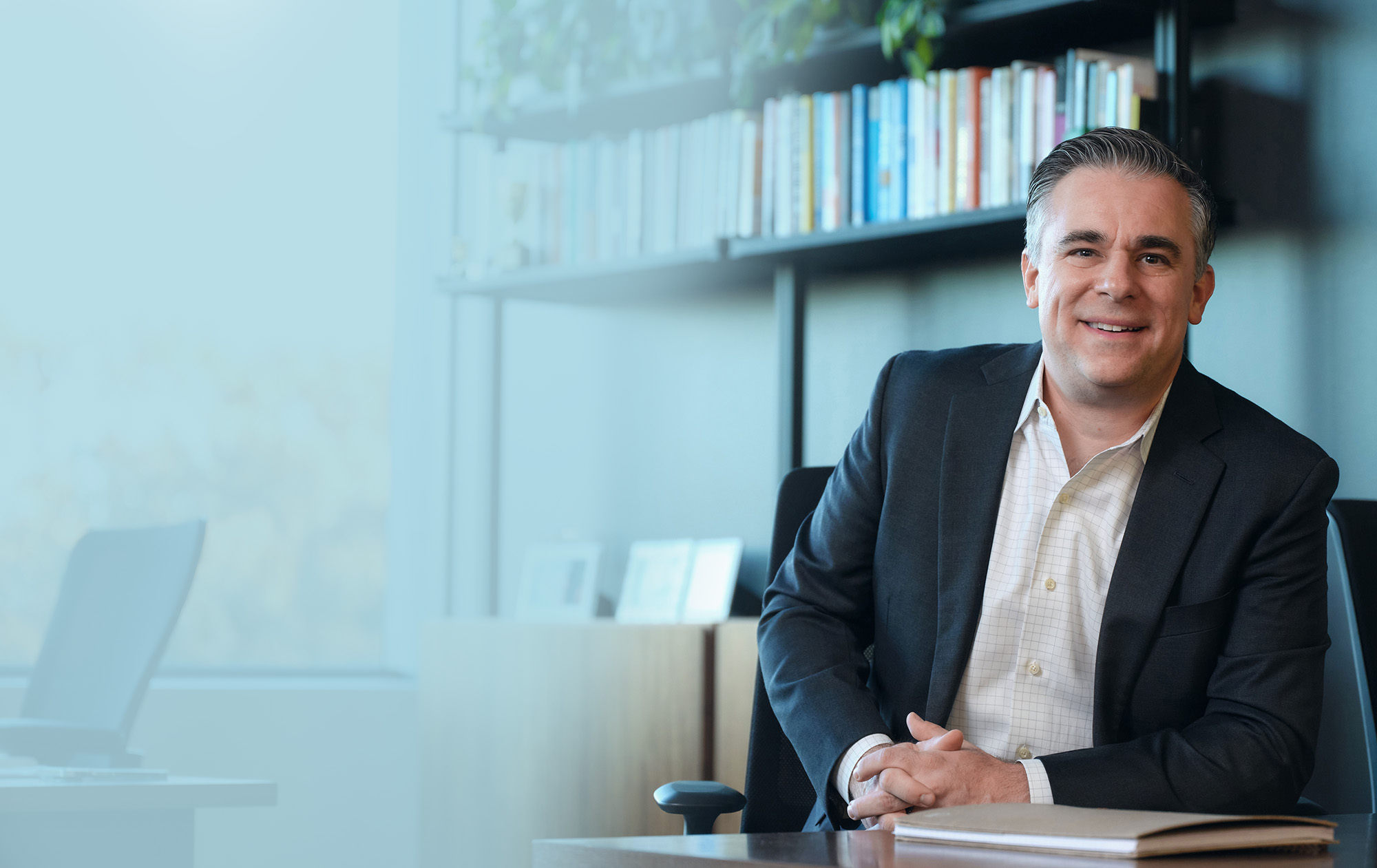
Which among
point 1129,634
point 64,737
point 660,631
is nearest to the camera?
point 1129,634

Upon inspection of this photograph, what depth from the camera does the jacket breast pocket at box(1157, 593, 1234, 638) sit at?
147 centimetres

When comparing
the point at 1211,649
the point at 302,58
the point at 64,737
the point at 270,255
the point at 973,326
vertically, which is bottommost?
the point at 64,737

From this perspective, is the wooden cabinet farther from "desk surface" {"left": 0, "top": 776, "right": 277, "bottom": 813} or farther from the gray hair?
the gray hair

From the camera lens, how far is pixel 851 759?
4.70ft

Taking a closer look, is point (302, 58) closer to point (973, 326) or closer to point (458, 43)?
point (458, 43)

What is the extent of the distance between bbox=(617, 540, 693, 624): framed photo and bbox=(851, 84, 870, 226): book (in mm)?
906

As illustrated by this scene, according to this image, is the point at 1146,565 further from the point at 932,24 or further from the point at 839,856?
the point at 932,24

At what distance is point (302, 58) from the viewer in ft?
12.8

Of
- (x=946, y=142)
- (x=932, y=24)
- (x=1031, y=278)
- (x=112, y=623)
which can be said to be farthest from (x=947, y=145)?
(x=112, y=623)

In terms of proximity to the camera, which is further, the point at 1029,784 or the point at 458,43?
the point at 458,43

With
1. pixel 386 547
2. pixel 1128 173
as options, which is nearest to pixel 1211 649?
pixel 1128 173

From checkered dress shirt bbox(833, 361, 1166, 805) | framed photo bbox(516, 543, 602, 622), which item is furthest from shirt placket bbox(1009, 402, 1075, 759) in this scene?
framed photo bbox(516, 543, 602, 622)

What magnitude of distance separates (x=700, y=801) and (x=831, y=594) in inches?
12.2

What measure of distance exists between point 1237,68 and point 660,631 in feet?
4.88
